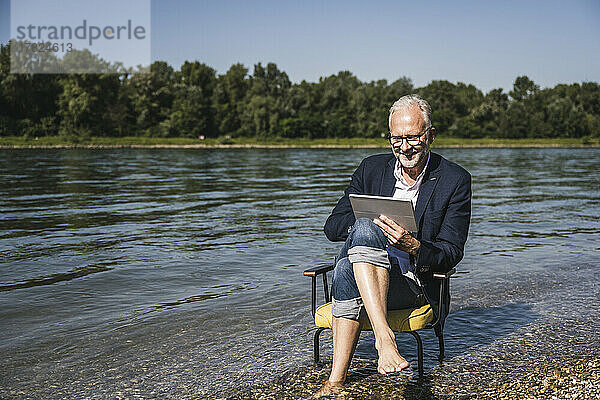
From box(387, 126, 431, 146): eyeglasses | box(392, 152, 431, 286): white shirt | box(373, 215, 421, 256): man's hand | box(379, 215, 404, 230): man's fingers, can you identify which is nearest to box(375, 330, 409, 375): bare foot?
box(373, 215, 421, 256): man's hand

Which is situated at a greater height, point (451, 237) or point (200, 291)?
point (451, 237)

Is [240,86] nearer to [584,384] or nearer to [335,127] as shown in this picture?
[335,127]

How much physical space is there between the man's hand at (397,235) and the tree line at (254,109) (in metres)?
109

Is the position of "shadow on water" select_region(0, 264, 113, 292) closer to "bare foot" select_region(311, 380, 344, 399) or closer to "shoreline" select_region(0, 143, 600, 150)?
"bare foot" select_region(311, 380, 344, 399)

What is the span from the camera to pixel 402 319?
4684 millimetres

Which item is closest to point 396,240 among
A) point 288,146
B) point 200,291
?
point 200,291

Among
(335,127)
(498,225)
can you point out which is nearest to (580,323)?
(498,225)

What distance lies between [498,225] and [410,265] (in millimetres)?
11061

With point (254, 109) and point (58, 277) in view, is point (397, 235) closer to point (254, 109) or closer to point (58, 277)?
point (58, 277)

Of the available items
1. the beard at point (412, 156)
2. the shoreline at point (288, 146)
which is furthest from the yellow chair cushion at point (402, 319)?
the shoreline at point (288, 146)

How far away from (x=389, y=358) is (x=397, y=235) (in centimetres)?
83

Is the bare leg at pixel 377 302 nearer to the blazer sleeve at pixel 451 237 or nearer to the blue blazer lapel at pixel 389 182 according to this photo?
the blazer sleeve at pixel 451 237

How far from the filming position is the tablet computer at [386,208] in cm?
439

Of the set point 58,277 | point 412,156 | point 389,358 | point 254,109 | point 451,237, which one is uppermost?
point 254,109
